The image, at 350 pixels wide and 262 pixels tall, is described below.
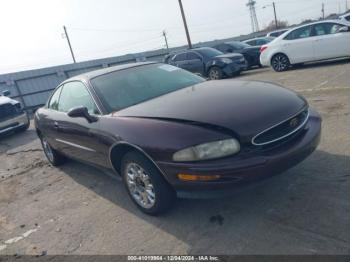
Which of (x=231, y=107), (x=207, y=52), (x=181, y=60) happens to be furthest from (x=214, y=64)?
(x=231, y=107)

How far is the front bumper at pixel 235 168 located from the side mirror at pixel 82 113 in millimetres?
1242

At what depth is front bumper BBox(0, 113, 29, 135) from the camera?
10078mm

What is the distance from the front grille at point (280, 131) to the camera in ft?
9.43

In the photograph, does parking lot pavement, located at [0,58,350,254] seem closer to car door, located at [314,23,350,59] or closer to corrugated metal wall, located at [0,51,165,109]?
car door, located at [314,23,350,59]

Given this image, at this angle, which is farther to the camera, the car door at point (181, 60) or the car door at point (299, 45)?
the car door at point (181, 60)

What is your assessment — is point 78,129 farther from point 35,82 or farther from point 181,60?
point 35,82

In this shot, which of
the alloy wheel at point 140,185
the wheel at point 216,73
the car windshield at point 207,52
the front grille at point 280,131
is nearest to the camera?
the front grille at point 280,131

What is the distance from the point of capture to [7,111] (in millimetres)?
10266

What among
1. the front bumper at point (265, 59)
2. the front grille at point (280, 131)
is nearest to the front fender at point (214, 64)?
the front bumper at point (265, 59)

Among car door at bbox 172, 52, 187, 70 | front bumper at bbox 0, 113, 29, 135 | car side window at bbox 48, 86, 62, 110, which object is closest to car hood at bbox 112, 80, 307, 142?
car side window at bbox 48, 86, 62, 110

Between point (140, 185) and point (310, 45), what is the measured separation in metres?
9.86

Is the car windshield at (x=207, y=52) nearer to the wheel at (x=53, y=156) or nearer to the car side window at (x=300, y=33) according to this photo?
the car side window at (x=300, y=33)

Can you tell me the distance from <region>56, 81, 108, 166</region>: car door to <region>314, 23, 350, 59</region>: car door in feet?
29.8

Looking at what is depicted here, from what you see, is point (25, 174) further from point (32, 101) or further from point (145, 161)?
point (32, 101)
